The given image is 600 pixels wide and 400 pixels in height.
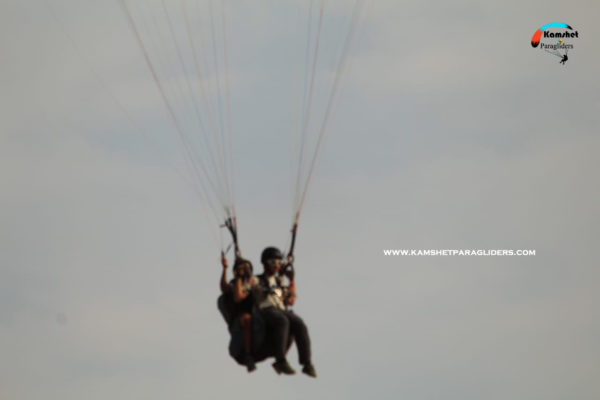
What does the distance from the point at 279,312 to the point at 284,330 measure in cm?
39

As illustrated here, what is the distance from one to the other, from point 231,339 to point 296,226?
2257 mm

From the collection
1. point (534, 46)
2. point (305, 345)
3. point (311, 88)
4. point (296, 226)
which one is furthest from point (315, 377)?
point (534, 46)

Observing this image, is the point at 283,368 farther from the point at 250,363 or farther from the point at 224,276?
the point at 224,276

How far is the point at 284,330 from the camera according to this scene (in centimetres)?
3198

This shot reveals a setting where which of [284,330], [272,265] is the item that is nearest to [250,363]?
[284,330]

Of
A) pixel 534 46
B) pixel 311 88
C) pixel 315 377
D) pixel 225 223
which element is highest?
pixel 534 46

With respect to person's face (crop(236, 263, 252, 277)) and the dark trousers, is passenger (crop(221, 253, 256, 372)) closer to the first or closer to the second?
person's face (crop(236, 263, 252, 277))

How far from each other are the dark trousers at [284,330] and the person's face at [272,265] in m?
0.73

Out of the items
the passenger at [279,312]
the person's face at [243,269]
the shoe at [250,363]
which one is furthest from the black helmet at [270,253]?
the shoe at [250,363]

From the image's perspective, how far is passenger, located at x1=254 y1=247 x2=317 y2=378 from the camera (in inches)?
1259

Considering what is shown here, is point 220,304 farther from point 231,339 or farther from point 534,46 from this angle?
point 534,46

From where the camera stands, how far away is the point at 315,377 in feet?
105

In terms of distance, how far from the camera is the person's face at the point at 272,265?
3269 cm

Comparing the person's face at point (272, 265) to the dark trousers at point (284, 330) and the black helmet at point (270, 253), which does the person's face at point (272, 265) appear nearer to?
the black helmet at point (270, 253)
